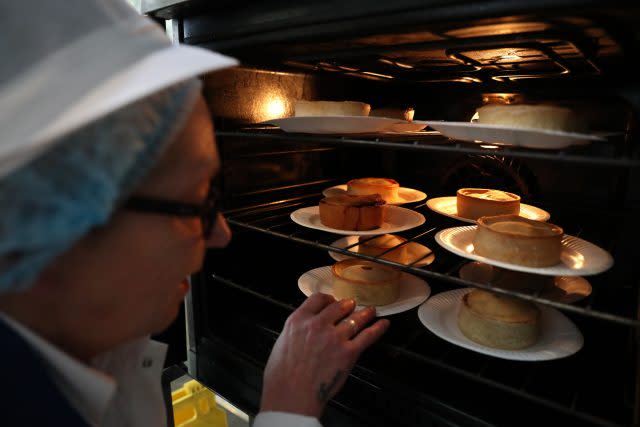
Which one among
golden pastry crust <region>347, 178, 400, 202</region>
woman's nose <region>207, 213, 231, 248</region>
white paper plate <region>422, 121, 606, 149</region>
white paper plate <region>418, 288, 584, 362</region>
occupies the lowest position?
white paper plate <region>418, 288, 584, 362</region>

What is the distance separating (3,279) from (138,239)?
146 millimetres

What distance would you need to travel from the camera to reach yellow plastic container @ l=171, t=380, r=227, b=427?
141 centimetres

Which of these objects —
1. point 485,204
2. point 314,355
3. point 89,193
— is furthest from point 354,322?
point 89,193

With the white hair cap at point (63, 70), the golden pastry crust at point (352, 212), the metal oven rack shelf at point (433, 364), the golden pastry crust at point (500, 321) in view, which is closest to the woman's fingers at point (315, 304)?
the metal oven rack shelf at point (433, 364)

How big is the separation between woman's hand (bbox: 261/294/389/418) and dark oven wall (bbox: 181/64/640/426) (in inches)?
4.2

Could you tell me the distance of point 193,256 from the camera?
2.14 feet

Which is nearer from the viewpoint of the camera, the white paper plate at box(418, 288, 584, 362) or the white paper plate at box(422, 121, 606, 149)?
the white paper plate at box(422, 121, 606, 149)

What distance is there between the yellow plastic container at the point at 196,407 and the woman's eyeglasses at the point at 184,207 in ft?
3.13

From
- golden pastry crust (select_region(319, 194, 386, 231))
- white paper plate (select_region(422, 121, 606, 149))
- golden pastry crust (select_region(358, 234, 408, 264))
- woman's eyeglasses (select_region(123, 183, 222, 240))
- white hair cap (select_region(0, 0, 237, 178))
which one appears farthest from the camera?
golden pastry crust (select_region(358, 234, 408, 264))

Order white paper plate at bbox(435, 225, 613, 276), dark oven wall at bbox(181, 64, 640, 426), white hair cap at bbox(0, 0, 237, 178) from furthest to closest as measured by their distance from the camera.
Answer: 1. dark oven wall at bbox(181, 64, 640, 426)
2. white paper plate at bbox(435, 225, 613, 276)
3. white hair cap at bbox(0, 0, 237, 178)

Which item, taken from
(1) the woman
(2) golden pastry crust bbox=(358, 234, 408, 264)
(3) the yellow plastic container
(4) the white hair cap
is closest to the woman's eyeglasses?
(1) the woman

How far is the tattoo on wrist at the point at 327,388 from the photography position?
93 centimetres

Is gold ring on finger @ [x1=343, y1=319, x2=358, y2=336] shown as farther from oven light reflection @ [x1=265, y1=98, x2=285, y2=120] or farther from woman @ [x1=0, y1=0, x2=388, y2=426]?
oven light reflection @ [x1=265, y1=98, x2=285, y2=120]

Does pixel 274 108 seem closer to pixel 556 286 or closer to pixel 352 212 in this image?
pixel 352 212
